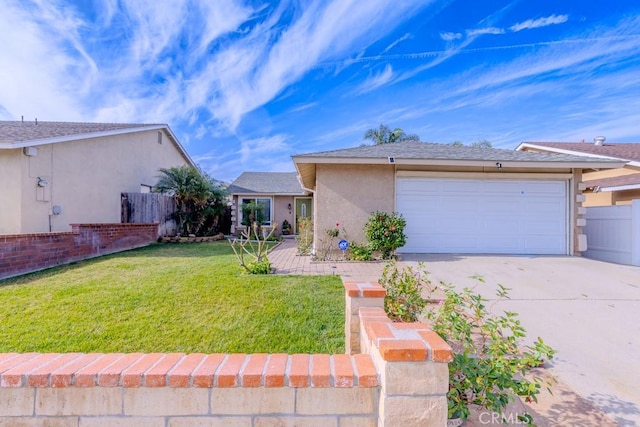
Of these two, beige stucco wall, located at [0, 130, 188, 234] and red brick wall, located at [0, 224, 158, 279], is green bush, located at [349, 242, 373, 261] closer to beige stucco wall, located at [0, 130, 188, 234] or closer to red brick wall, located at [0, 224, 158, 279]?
red brick wall, located at [0, 224, 158, 279]

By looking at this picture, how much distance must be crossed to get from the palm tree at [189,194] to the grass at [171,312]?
7.43 meters

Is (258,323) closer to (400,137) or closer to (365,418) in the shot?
(365,418)

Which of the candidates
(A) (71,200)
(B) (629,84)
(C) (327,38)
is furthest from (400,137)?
(A) (71,200)

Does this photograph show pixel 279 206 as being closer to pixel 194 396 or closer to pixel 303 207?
pixel 303 207

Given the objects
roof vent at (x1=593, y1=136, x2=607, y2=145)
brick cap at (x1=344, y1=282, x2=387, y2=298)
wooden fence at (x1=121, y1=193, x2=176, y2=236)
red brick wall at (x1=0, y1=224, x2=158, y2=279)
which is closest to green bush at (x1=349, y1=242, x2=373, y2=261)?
brick cap at (x1=344, y1=282, x2=387, y2=298)

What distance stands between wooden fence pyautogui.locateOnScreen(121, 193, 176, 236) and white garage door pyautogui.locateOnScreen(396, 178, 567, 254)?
10615mm

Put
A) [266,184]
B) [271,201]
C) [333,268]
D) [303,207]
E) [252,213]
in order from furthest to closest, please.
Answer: [266,184] → [303,207] → [271,201] → [252,213] → [333,268]

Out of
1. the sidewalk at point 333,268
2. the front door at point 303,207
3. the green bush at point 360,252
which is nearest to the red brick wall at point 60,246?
the sidewalk at point 333,268

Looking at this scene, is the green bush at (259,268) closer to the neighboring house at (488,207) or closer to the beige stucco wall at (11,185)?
the neighboring house at (488,207)

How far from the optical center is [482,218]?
8.89 metres

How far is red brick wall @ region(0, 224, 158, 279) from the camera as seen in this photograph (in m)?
6.15

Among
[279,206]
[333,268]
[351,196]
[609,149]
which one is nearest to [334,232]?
[351,196]

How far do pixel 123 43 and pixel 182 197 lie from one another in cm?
619

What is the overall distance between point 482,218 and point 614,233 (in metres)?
3.61
